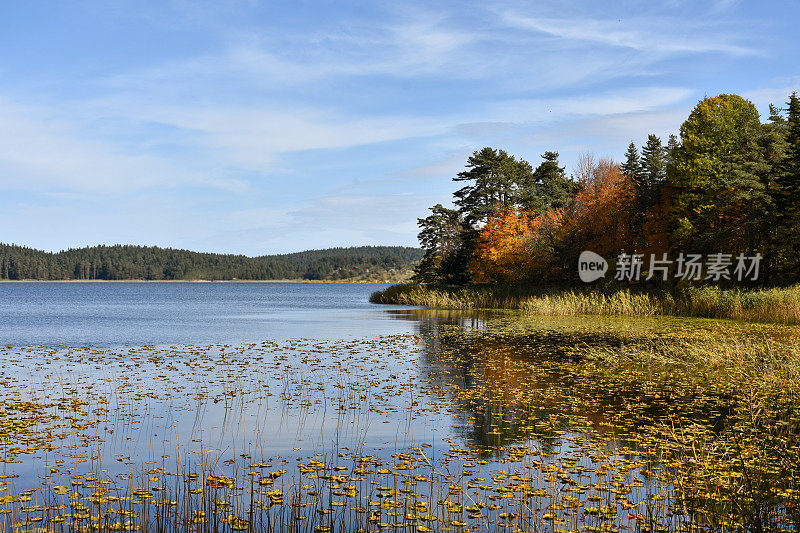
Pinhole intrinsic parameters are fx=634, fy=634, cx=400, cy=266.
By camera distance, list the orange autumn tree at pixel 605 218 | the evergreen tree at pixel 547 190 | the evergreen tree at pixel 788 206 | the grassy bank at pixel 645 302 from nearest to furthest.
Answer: the grassy bank at pixel 645 302 → the evergreen tree at pixel 788 206 → the orange autumn tree at pixel 605 218 → the evergreen tree at pixel 547 190

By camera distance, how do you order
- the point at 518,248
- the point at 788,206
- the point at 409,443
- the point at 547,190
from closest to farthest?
the point at 409,443 → the point at 788,206 → the point at 518,248 → the point at 547,190

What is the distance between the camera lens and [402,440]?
33.9 feet

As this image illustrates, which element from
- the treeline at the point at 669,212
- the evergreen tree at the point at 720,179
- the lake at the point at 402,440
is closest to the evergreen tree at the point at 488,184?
the treeline at the point at 669,212

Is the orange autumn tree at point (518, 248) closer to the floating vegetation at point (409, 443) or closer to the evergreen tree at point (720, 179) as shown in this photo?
the evergreen tree at point (720, 179)

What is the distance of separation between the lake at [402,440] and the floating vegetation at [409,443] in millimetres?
42

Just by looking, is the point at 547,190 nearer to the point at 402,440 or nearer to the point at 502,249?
the point at 502,249

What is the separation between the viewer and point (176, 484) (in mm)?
7906

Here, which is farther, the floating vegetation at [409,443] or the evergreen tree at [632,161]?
the evergreen tree at [632,161]

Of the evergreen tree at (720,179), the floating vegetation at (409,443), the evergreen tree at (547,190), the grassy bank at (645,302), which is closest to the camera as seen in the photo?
the floating vegetation at (409,443)

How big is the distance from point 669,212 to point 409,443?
141ft

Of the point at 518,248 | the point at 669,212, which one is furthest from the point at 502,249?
the point at 669,212

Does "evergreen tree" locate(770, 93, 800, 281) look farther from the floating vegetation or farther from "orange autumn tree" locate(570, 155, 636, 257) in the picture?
the floating vegetation

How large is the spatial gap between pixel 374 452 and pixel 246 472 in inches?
79.1

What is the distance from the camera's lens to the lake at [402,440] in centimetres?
702
